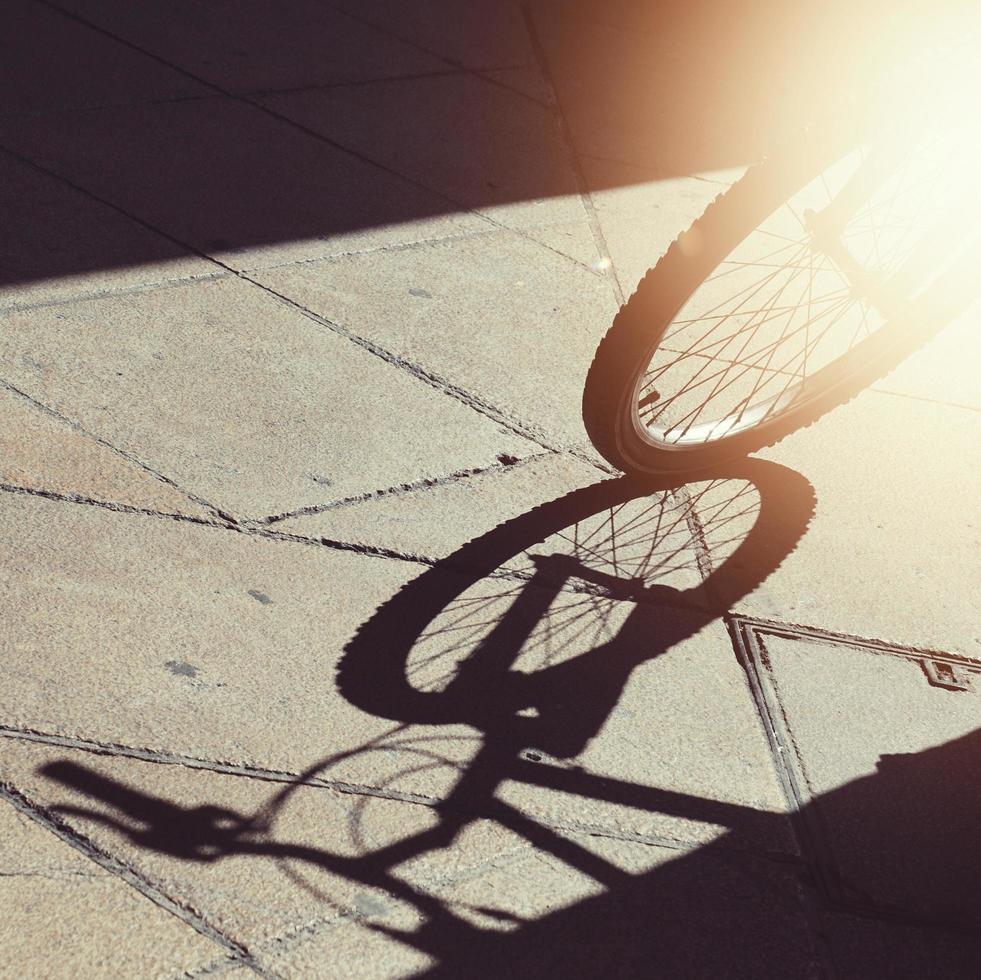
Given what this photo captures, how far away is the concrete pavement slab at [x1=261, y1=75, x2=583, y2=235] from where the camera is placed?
5.47m

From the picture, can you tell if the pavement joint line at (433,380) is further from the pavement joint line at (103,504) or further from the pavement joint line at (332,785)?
the pavement joint line at (332,785)

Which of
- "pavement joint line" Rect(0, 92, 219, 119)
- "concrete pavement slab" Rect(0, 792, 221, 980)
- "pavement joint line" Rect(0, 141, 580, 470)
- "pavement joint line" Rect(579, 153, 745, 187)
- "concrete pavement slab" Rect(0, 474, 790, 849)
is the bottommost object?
"concrete pavement slab" Rect(0, 792, 221, 980)

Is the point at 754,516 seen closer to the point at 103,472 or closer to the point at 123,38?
the point at 103,472

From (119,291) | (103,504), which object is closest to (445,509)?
(103,504)

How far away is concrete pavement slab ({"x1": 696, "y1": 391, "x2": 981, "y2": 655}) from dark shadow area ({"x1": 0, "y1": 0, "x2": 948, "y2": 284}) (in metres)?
1.16

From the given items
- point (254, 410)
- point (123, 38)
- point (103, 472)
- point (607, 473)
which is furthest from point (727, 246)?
point (123, 38)

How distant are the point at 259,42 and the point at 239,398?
9.93ft

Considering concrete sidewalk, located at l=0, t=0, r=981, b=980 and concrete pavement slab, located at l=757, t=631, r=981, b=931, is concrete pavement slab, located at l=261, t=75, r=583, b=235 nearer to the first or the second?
concrete sidewalk, located at l=0, t=0, r=981, b=980

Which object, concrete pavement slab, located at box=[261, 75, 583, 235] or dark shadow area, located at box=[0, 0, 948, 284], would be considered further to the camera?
concrete pavement slab, located at box=[261, 75, 583, 235]

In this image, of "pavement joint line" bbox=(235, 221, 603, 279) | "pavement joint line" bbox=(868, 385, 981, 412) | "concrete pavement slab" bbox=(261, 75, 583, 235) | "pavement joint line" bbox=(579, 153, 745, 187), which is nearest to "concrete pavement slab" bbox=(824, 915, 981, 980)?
"pavement joint line" bbox=(868, 385, 981, 412)

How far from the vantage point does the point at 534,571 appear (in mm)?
3627

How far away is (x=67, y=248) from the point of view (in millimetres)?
4621

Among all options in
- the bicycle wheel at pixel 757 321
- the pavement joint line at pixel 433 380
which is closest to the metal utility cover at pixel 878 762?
the bicycle wheel at pixel 757 321

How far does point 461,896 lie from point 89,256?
2.91m
